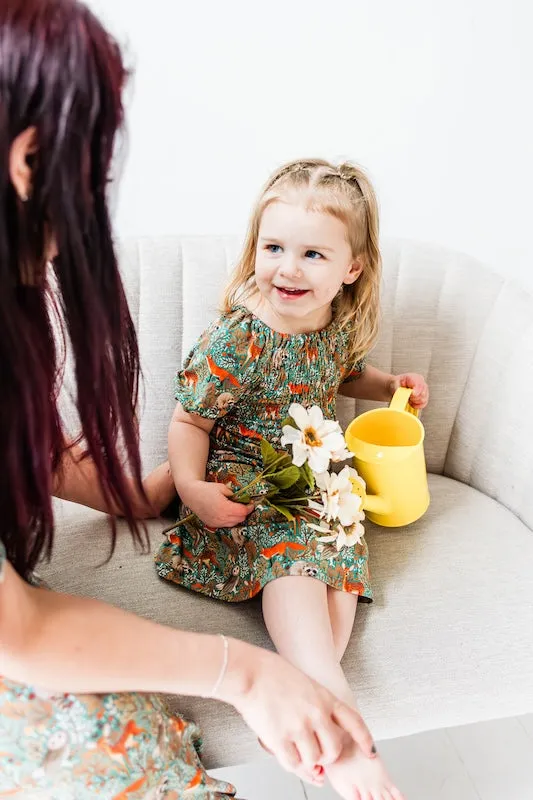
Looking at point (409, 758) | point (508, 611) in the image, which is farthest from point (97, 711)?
point (409, 758)

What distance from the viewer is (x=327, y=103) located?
4.62ft

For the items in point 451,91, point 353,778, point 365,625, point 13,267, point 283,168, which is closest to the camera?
point 13,267

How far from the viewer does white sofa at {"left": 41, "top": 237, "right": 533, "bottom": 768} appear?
977 mm

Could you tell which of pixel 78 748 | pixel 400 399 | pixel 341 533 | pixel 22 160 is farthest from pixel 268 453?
pixel 22 160

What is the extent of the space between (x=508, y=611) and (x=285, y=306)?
0.56m

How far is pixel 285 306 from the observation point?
1136 millimetres

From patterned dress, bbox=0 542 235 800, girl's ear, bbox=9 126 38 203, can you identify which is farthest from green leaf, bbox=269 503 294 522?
girl's ear, bbox=9 126 38 203

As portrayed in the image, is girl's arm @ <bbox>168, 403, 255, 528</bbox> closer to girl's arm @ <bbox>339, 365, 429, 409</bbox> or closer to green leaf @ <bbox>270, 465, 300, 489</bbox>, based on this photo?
green leaf @ <bbox>270, 465, 300, 489</bbox>

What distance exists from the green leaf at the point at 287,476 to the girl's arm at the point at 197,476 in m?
0.06

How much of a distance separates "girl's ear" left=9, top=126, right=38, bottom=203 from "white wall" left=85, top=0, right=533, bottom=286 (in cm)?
66

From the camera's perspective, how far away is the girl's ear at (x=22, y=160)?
60 cm

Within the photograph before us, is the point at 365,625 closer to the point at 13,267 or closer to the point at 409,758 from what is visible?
the point at 409,758

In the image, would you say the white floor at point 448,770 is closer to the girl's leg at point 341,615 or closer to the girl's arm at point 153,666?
the girl's leg at point 341,615

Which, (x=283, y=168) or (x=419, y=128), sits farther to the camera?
(x=419, y=128)
